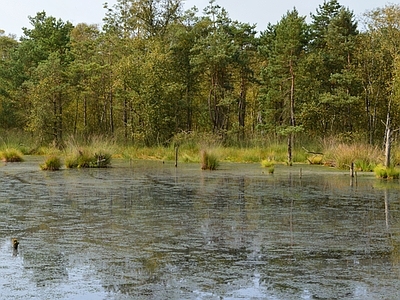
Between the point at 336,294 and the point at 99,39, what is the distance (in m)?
34.0

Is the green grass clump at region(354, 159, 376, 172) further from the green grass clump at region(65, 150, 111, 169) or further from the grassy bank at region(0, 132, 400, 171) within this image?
the green grass clump at region(65, 150, 111, 169)

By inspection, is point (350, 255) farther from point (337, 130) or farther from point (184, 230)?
point (337, 130)

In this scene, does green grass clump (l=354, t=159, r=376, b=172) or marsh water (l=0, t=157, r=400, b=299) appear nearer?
marsh water (l=0, t=157, r=400, b=299)

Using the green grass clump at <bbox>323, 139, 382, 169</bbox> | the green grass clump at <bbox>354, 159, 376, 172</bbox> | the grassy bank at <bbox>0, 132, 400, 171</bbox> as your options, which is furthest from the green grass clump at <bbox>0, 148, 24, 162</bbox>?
the green grass clump at <bbox>354, 159, 376, 172</bbox>

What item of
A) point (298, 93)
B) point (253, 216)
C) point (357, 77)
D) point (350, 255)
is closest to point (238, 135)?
point (298, 93)

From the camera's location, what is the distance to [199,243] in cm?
681

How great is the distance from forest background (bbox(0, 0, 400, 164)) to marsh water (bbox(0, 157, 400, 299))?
1346 centimetres

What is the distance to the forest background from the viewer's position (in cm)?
2855

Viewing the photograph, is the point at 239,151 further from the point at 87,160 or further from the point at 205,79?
the point at 205,79

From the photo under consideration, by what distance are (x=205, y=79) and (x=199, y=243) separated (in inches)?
1173

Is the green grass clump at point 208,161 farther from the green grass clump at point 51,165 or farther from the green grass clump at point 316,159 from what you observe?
the green grass clump at point 316,159

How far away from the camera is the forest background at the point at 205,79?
93.7 ft

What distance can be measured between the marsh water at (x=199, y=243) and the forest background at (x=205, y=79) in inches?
530

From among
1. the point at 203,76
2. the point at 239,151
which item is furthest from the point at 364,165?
the point at 203,76
